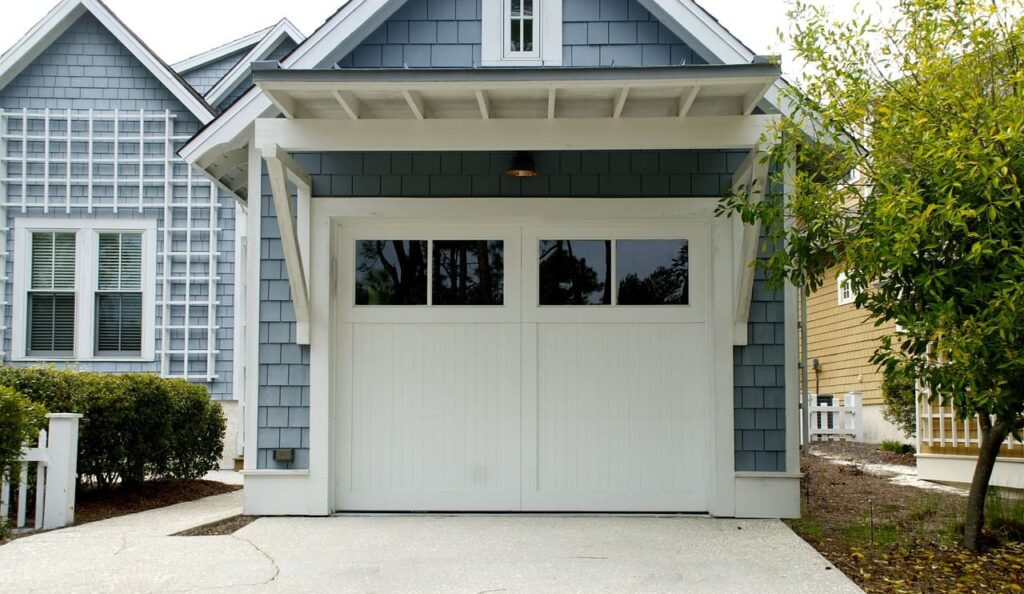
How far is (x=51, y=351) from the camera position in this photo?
12.2m

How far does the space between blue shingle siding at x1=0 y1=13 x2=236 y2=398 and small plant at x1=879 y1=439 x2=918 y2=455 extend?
30.9 feet

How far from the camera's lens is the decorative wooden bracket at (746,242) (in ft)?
22.9

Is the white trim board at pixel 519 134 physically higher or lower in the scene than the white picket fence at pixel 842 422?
higher

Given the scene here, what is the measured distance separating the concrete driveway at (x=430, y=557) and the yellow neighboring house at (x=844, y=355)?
9408mm

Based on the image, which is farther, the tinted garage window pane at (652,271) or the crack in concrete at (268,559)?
the tinted garage window pane at (652,271)

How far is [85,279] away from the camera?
12.2 meters

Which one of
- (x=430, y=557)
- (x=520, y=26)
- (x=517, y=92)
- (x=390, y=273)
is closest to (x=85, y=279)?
(x=390, y=273)

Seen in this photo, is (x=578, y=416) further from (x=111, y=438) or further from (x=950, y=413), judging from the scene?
(x=950, y=413)

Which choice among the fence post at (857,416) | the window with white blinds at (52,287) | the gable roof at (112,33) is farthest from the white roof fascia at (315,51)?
the fence post at (857,416)

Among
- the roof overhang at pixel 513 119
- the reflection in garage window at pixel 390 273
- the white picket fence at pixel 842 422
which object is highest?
the roof overhang at pixel 513 119

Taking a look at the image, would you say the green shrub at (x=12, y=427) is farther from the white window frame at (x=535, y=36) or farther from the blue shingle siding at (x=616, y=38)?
the blue shingle siding at (x=616, y=38)

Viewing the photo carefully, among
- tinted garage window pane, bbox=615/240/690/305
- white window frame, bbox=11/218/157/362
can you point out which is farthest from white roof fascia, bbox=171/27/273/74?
tinted garage window pane, bbox=615/240/690/305

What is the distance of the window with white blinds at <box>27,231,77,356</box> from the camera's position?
12.2 metres

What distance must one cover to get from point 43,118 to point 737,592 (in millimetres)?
10524
